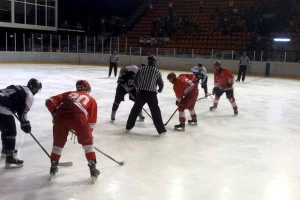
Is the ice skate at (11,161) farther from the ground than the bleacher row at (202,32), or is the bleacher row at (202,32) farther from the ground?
the bleacher row at (202,32)

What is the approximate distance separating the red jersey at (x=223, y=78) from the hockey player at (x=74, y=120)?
13.1ft

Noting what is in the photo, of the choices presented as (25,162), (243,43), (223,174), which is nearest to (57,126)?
(25,162)

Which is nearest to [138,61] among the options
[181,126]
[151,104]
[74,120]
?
[181,126]

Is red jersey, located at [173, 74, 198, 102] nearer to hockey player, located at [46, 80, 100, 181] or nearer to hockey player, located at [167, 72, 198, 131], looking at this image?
hockey player, located at [167, 72, 198, 131]

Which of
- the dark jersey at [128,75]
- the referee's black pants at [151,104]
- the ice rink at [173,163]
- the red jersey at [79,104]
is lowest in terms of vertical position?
the ice rink at [173,163]

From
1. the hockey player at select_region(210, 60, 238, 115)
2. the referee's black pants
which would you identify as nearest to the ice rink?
the referee's black pants

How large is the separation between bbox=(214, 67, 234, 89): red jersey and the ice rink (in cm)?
70

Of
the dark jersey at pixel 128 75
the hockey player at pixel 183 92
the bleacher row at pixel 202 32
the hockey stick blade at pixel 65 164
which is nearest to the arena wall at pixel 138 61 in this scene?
the bleacher row at pixel 202 32

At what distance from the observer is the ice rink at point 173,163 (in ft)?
9.94

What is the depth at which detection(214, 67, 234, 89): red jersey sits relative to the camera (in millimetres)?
6641

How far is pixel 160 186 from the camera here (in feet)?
10.4

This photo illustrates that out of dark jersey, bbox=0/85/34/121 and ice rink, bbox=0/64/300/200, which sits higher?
dark jersey, bbox=0/85/34/121

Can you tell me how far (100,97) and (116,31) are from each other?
1580 cm

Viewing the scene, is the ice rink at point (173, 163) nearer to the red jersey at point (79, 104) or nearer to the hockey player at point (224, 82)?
the hockey player at point (224, 82)
